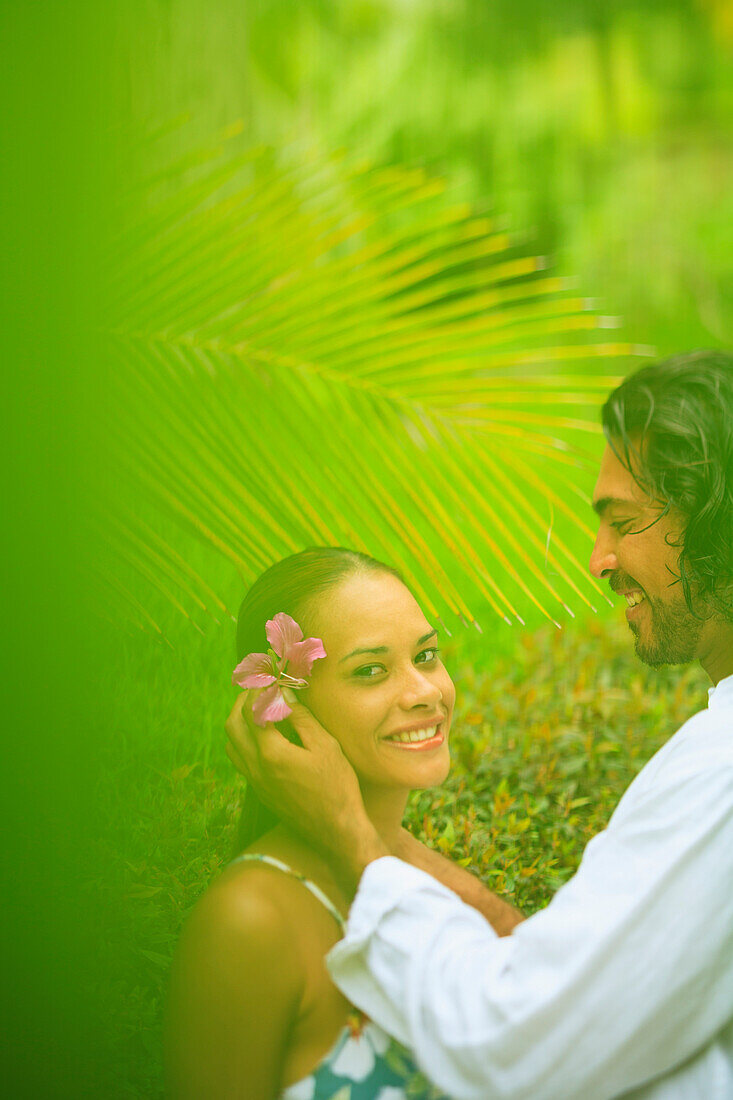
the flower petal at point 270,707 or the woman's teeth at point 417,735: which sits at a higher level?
the flower petal at point 270,707

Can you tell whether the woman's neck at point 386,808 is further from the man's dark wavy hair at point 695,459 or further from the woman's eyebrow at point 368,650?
the man's dark wavy hair at point 695,459

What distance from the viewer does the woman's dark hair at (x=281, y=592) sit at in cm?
168

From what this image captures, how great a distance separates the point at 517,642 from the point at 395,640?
555 mm

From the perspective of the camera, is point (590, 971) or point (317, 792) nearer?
point (590, 971)

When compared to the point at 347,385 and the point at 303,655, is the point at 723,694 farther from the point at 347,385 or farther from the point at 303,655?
the point at 347,385

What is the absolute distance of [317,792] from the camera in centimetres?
158

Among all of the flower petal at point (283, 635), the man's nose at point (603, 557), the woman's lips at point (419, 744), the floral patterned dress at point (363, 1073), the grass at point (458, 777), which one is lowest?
the floral patterned dress at point (363, 1073)

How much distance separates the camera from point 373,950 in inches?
58.0

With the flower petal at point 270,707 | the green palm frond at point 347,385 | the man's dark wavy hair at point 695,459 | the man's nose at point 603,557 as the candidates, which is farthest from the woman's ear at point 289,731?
the man's dark wavy hair at point 695,459

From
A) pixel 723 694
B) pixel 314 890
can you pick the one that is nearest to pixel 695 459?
pixel 723 694

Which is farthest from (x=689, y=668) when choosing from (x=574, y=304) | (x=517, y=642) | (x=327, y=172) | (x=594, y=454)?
(x=327, y=172)

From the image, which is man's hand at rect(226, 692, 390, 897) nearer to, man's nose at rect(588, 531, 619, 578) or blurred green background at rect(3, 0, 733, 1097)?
blurred green background at rect(3, 0, 733, 1097)

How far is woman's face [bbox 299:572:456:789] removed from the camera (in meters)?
1.63

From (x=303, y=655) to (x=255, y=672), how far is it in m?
0.10
